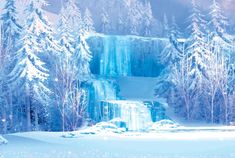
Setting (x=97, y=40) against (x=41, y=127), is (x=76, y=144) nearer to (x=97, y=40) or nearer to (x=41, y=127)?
(x=41, y=127)

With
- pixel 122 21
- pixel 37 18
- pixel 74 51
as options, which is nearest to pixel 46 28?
pixel 37 18

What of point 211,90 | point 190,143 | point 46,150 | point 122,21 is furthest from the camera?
point 122,21

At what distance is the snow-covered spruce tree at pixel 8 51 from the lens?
29.1 meters

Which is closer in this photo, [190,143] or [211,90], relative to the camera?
[190,143]

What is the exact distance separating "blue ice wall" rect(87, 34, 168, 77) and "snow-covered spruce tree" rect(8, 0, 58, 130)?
14.3 meters

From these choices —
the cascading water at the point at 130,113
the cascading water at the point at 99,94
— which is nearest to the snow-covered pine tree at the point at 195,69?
the cascading water at the point at 130,113

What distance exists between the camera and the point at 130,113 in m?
34.1

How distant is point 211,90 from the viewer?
35.2m

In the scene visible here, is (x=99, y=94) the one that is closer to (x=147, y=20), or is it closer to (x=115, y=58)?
(x=115, y=58)

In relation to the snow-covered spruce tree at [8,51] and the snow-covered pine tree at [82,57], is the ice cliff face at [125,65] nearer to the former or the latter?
the snow-covered pine tree at [82,57]

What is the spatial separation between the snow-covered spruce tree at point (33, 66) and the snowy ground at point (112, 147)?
350 inches

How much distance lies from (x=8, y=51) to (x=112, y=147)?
14.3m

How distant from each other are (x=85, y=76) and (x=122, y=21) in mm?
19882

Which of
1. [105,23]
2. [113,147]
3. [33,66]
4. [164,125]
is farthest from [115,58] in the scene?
Answer: [113,147]
